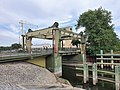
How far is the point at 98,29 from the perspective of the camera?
43750 millimetres

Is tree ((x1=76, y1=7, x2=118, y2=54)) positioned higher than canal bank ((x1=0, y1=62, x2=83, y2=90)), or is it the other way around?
tree ((x1=76, y1=7, x2=118, y2=54))

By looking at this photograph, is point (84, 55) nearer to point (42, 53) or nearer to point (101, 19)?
point (101, 19)

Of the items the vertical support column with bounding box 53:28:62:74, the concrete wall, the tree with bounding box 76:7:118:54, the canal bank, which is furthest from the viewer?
the tree with bounding box 76:7:118:54

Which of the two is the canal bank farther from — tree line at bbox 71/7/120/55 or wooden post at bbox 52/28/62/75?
tree line at bbox 71/7/120/55

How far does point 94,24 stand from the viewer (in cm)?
4409

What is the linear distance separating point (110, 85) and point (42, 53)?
44.9ft

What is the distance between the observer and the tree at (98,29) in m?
43.2

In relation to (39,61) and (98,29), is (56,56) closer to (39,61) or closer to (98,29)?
(39,61)

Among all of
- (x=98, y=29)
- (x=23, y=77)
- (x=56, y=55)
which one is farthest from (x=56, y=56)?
(x=98, y=29)

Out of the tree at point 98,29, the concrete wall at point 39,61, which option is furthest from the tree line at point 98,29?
the concrete wall at point 39,61

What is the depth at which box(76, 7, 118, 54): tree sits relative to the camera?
142ft

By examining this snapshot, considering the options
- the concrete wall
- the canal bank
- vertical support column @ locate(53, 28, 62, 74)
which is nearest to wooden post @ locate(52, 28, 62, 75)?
vertical support column @ locate(53, 28, 62, 74)

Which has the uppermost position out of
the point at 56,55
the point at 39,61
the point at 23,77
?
the point at 56,55

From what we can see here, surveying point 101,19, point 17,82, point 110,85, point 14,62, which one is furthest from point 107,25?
point 17,82
